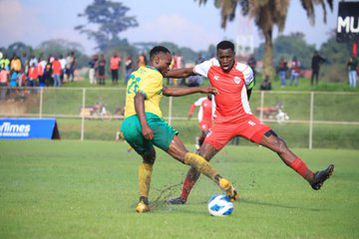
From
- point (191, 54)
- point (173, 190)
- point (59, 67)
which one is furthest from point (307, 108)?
point (191, 54)

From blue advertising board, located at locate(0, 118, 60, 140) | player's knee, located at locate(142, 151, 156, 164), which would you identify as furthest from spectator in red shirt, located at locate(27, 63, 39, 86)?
player's knee, located at locate(142, 151, 156, 164)

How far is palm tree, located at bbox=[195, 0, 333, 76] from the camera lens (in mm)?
46125

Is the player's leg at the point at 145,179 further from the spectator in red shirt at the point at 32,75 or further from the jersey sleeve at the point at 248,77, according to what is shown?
the spectator in red shirt at the point at 32,75

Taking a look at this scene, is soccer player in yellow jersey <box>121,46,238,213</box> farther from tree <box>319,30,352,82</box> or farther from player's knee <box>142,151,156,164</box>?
tree <box>319,30,352,82</box>

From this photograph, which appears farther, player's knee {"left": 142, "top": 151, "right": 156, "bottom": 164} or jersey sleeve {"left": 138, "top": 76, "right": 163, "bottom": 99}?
player's knee {"left": 142, "top": 151, "right": 156, "bottom": 164}

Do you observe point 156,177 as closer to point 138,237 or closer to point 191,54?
point 138,237

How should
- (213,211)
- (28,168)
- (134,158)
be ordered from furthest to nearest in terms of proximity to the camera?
(134,158)
(28,168)
(213,211)

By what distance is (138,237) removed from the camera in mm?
8820

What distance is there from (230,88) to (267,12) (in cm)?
3491

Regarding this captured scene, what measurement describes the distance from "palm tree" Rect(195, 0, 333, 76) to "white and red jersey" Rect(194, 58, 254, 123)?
33.5 meters

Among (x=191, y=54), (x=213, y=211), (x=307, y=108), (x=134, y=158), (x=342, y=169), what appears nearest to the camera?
(x=213, y=211)

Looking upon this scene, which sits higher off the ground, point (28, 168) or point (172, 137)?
point (172, 137)

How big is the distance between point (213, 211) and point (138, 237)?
2.01m

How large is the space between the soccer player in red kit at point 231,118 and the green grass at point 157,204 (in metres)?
0.60
